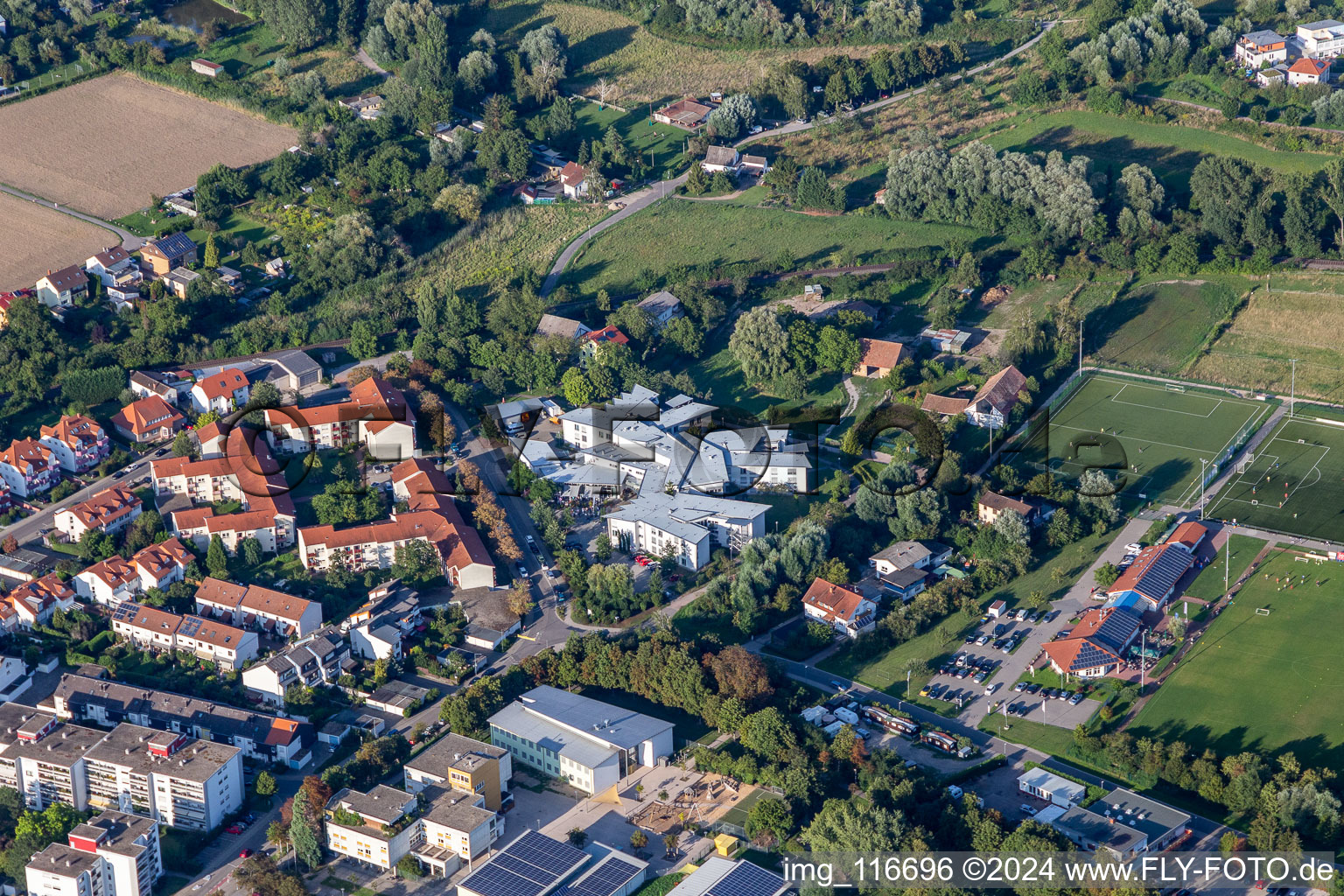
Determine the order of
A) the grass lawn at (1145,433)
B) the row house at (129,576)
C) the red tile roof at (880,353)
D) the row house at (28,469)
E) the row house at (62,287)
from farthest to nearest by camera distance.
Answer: the row house at (62,287)
the red tile roof at (880,353)
the grass lawn at (1145,433)
the row house at (28,469)
the row house at (129,576)

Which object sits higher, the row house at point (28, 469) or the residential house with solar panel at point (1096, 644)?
the residential house with solar panel at point (1096, 644)

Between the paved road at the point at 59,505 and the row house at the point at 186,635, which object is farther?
the paved road at the point at 59,505

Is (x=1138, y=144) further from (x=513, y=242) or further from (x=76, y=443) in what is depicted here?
(x=76, y=443)

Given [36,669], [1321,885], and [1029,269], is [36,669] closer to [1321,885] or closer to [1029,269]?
[1321,885]

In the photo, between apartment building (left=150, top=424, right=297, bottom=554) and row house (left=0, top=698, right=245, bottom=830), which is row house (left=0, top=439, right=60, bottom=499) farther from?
row house (left=0, top=698, right=245, bottom=830)

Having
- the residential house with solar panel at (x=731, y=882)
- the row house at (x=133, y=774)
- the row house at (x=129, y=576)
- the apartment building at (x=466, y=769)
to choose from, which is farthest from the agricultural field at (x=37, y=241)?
the residential house with solar panel at (x=731, y=882)

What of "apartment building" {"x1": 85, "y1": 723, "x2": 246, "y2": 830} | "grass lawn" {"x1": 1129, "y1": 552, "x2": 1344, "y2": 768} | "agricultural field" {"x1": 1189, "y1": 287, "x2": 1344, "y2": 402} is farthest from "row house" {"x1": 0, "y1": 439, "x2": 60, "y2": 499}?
"agricultural field" {"x1": 1189, "y1": 287, "x2": 1344, "y2": 402}

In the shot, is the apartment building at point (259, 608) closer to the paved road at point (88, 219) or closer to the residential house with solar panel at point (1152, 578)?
the residential house with solar panel at point (1152, 578)
